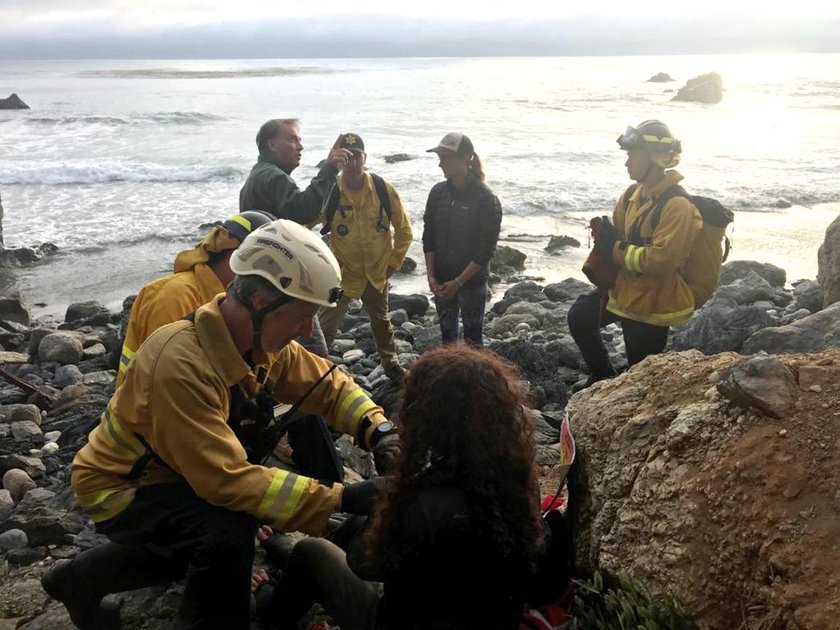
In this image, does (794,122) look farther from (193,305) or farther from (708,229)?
(193,305)

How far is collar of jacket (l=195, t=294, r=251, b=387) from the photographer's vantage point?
3.05 metres

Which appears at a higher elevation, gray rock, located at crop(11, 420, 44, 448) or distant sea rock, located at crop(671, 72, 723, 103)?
gray rock, located at crop(11, 420, 44, 448)

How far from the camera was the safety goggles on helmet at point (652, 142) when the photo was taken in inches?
200

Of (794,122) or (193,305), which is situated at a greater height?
(193,305)

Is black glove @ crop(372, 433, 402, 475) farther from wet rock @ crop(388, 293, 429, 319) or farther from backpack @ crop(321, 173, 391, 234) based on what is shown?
wet rock @ crop(388, 293, 429, 319)

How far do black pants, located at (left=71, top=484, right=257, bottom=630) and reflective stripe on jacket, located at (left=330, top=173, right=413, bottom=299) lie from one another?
3767mm

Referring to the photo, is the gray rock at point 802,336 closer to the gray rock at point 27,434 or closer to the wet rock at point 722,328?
the wet rock at point 722,328

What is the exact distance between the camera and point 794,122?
39.7 m

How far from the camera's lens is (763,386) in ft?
9.41

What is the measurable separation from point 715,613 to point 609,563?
470 mm

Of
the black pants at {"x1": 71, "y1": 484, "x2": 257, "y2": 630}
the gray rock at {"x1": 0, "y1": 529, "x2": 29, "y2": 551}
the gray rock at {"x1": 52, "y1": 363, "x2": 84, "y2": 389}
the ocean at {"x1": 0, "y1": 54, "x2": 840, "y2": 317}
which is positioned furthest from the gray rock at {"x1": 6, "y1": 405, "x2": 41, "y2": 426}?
the ocean at {"x1": 0, "y1": 54, "x2": 840, "y2": 317}

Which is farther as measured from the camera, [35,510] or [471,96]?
[471,96]

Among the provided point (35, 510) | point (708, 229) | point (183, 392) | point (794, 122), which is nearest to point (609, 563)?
point (183, 392)

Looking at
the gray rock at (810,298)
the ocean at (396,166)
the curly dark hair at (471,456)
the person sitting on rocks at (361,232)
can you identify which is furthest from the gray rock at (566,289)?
the curly dark hair at (471,456)
